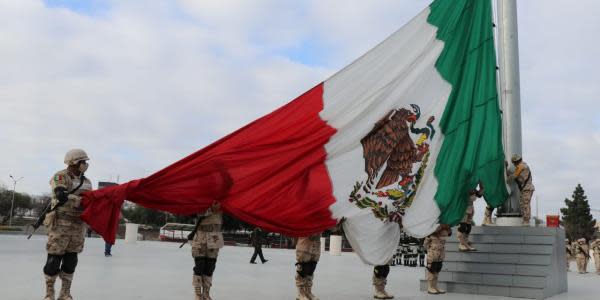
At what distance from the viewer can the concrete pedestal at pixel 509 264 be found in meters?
9.61

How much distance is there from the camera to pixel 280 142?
6.70m

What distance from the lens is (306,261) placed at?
7977 millimetres

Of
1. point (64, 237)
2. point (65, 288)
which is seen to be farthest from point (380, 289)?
point (64, 237)

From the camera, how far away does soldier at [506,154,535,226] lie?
36.0ft

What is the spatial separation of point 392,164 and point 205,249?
9.67 ft

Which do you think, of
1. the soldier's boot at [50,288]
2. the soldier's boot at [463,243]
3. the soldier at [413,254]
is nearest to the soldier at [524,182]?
the soldier's boot at [463,243]

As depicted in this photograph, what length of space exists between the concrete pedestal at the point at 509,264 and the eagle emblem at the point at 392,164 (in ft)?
12.6

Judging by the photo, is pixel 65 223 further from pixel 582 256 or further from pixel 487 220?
pixel 582 256

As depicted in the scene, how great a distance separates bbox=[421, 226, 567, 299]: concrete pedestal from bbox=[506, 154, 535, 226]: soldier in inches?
30.4

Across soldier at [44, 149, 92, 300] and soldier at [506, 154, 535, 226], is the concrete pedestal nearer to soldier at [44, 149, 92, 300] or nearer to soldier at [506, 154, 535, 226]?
soldier at [506, 154, 535, 226]

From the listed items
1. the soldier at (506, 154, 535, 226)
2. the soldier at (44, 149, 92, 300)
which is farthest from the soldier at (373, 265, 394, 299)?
the soldier at (44, 149, 92, 300)

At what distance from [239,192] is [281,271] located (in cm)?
793

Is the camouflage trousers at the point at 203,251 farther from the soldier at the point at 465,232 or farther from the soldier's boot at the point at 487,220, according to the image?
the soldier's boot at the point at 487,220

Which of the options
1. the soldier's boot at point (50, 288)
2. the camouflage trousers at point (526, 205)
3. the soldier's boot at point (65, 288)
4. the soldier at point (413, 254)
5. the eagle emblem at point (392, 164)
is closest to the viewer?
the soldier's boot at point (50, 288)
